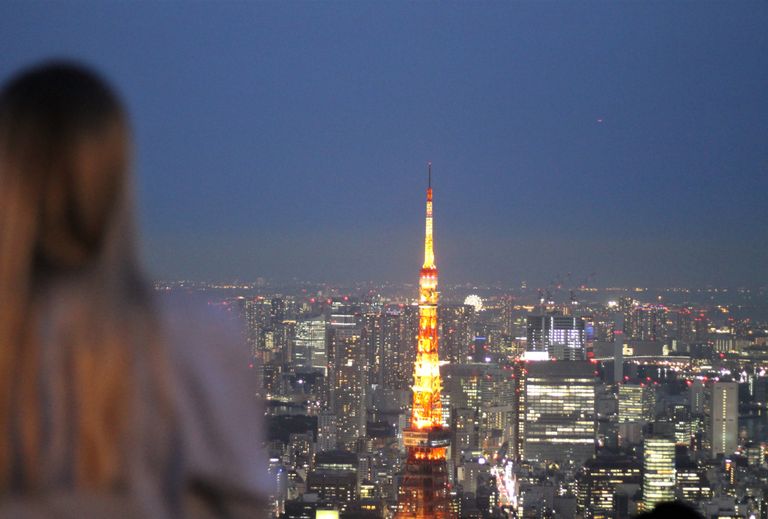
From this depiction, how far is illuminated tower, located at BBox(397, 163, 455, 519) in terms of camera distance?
14.7 metres

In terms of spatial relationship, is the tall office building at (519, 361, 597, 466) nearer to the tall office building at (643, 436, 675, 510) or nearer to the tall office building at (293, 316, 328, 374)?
the tall office building at (643, 436, 675, 510)

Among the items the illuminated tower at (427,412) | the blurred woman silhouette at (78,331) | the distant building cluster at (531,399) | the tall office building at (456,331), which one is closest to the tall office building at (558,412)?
the distant building cluster at (531,399)

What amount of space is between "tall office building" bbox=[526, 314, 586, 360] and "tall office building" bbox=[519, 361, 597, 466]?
0.16 meters

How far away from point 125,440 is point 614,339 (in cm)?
1628

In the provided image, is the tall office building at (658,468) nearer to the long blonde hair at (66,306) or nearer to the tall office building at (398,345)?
the tall office building at (398,345)

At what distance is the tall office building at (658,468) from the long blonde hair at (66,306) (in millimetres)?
11012

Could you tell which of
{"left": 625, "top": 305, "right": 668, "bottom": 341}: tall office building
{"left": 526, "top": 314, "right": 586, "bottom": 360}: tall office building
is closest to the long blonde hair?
{"left": 625, "top": 305, "right": 668, "bottom": 341}: tall office building

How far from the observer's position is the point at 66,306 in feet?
1.81

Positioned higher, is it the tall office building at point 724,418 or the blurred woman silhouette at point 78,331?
the blurred woman silhouette at point 78,331

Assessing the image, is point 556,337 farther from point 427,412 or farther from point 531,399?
point 427,412

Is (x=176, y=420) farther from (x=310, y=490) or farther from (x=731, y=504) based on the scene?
(x=310, y=490)

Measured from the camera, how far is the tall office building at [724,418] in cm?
1213

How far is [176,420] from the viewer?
1.85 ft

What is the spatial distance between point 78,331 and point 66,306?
0.04 feet
